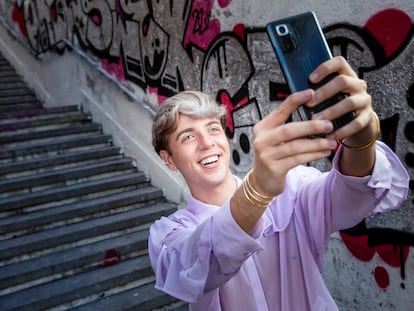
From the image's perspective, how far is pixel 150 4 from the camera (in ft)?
17.1

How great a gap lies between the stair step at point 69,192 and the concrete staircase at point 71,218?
1 centimetres

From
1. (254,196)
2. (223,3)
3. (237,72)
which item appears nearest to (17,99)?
(223,3)

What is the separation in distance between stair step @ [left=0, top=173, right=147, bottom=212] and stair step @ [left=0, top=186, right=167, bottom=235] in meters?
0.09

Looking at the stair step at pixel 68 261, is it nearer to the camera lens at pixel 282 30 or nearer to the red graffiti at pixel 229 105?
the red graffiti at pixel 229 105

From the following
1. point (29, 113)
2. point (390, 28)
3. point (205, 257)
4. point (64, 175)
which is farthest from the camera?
point (29, 113)

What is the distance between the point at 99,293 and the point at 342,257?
6.80ft

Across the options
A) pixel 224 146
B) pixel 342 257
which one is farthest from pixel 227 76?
pixel 224 146

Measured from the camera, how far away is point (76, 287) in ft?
12.8

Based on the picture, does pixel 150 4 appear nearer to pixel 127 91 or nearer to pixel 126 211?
pixel 127 91

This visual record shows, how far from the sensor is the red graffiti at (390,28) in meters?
2.61

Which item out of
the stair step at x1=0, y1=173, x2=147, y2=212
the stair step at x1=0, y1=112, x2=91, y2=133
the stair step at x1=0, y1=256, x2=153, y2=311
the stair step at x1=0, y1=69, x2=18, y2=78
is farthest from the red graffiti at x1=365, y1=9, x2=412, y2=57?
the stair step at x1=0, y1=69, x2=18, y2=78

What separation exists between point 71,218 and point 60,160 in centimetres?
111

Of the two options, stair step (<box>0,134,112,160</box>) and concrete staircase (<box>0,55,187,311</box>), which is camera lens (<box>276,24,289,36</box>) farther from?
stair step (<box>0,134,112,160</box>)

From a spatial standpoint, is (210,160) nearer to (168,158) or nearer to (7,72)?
(168,158)
